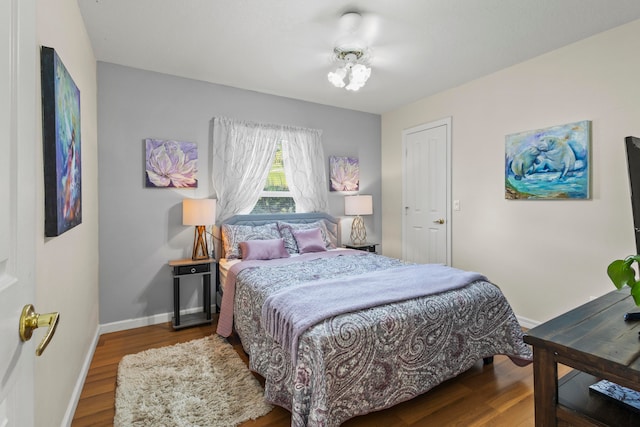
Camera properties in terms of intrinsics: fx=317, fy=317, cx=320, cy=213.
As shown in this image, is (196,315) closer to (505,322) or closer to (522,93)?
(505,322)

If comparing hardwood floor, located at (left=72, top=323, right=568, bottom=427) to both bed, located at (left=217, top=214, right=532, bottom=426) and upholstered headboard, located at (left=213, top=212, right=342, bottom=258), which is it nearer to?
bed, located at (left=217, top=214, right=532, bottom=426)

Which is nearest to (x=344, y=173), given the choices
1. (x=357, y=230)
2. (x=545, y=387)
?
(x=357, y=230)

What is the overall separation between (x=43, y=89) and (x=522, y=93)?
3697 millimetres

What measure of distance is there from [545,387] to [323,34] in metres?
2.65

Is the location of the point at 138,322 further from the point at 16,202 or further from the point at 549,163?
the point at 549,163

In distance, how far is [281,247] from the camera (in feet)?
11.1

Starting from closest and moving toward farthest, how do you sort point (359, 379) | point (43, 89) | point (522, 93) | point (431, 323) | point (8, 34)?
point (8, 34) < point (43, 89) < point (359, 379) < point (431, 323) < point (522, 93)

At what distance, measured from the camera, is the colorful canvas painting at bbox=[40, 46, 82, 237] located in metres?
1.41

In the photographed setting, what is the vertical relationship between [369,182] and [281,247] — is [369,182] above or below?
above

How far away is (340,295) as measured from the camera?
6.42ft

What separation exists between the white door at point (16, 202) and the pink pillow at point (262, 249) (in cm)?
246

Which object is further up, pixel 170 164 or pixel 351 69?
pixel 351 69

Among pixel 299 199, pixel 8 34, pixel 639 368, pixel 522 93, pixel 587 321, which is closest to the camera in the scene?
pixel 8 34

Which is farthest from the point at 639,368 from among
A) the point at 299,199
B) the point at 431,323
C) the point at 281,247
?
the point at 299,199
